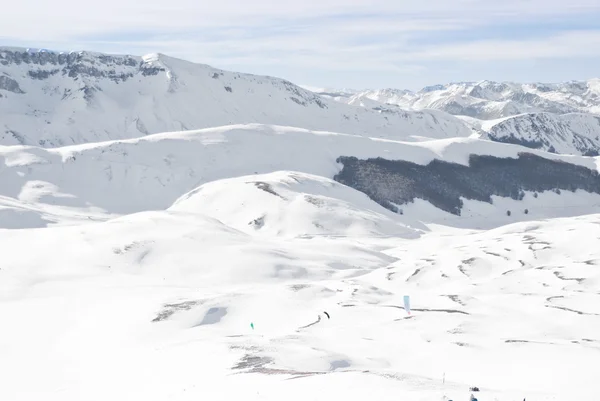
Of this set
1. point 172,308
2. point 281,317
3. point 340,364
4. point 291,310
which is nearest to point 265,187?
point 291,310

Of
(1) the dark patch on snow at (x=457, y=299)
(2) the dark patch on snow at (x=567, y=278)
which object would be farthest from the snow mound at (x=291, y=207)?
(1) the dark patch on snow at (x=457, y=299)

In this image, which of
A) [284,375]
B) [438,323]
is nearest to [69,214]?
[438,323]

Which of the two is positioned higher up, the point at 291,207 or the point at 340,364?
the point at 340,364

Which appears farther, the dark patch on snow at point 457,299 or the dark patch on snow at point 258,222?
the dark patch on snow at point 258,222

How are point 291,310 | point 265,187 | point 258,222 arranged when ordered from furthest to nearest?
point 265,187 < point 258,222 < point 291,310

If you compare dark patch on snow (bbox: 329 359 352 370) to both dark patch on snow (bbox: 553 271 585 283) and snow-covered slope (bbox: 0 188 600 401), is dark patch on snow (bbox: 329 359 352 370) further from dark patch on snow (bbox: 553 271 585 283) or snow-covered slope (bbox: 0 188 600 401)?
dark patch on snow (bbox: 553 271 585 283)

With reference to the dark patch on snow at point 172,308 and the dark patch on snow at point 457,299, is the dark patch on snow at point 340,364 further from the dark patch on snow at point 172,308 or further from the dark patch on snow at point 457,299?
the dark patch on snow at point 457,299

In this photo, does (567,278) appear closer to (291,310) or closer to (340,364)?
(291,310)

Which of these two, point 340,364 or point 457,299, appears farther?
point 457,299

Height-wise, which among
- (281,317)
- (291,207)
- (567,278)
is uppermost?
(281,317)
